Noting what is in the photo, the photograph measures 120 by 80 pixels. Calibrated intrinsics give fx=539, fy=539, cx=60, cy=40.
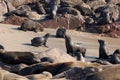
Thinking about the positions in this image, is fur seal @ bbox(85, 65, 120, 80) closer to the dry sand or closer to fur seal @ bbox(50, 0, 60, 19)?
the dry sand

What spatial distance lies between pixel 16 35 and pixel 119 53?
565cm

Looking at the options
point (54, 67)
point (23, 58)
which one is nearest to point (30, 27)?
point (23, 58)

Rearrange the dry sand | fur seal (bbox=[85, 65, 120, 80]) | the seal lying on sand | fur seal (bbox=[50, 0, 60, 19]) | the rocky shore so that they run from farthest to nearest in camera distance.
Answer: fur seal (bbox=[50, 0, 60, 19]) → the dry sand → the seal lying on sand → the rocky shore → fur seal (bbox=[85, 65, 120, 80])

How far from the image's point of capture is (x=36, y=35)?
69.3ft

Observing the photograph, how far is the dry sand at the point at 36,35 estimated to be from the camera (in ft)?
57.2

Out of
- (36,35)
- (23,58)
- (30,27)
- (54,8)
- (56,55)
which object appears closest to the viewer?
(23,58)

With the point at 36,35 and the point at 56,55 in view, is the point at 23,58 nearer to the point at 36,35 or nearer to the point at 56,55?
the point at 56,55

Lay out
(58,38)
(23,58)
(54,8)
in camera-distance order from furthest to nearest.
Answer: (54,8)
(58,38)
(23,58)

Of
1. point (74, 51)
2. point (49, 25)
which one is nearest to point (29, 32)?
point (49, 25)

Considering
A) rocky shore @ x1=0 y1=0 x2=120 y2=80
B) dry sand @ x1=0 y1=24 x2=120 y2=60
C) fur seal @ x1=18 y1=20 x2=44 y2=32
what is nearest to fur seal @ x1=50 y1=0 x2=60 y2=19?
rocky shore @ x1=0 y1=0 x2=120 y2=80

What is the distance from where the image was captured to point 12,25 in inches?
918

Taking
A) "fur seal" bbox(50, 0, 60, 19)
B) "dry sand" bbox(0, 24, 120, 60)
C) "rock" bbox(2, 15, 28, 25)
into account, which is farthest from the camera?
"fur seal" bbox(50, 0, 60, 19)

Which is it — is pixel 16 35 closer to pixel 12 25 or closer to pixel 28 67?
pixel 12 25

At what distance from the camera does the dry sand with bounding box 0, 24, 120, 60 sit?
17.4 m
